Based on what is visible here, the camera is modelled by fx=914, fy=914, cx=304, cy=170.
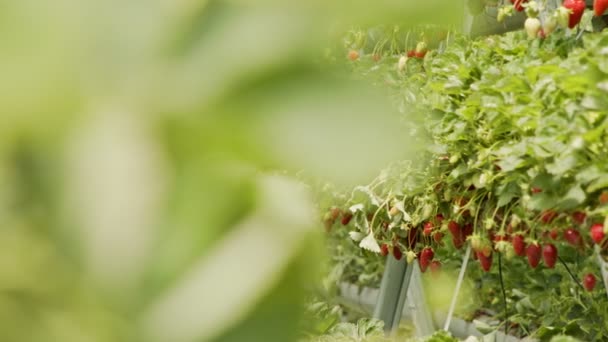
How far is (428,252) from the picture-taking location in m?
2.70

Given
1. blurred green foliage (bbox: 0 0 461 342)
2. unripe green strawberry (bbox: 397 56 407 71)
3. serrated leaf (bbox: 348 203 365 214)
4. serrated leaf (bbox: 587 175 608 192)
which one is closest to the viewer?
blurred green foliage (bbox: 0 0 461 342)

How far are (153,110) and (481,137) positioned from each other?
6.95ft

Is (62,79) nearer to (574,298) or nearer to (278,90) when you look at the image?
(278,90)

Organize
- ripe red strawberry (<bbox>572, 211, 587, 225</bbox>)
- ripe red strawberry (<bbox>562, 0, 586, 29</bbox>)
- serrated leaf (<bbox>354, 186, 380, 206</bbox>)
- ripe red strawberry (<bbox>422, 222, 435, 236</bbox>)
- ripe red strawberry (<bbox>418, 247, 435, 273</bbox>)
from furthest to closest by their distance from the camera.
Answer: serrated leaf (<bbox>354, 186, 380, 206</bbox>), ripe red strawberry (<bbox>418, 247, 435, 273</bbox>), ripe red strawberry (<bbox>422, 222, 435, 236</bbox>), ripe red strawberry (<bbox>562, 0, 586, 29</bbox>), ripe red strawberry (<bbox>572, 211, 587, 225</bbox>)

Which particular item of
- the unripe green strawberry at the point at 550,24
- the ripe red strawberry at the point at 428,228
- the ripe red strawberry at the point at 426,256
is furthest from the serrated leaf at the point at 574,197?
the ripe red strawberry at the point at 426,256

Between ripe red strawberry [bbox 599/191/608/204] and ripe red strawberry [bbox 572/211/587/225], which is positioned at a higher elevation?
ripe red strawberry [bbox 599/191/608/204]

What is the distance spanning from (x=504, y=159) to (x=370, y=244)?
91 cm

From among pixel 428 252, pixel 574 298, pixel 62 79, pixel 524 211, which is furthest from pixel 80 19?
pixel 574 298

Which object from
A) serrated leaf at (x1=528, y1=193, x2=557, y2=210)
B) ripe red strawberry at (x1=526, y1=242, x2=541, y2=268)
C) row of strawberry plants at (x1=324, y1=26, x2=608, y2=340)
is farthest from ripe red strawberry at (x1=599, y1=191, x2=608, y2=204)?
ripe red strawberry at (x1=526, y1=242, x2=541, y2=268)

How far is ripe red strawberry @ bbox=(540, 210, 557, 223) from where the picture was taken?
6.60ft

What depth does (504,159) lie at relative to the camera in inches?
80.7

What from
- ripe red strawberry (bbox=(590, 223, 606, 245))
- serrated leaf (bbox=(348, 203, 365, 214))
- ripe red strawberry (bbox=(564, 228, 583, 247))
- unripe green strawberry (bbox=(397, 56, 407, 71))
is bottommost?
ripe red strawberry (bbox=(590, 223, 606, 245))

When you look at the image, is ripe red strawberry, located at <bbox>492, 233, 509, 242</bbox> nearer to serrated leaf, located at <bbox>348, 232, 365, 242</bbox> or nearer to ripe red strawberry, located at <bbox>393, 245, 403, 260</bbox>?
ripe red strawberry, located at <bbox>393, 245, 403, 260</bbox>

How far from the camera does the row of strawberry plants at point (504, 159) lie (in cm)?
180
